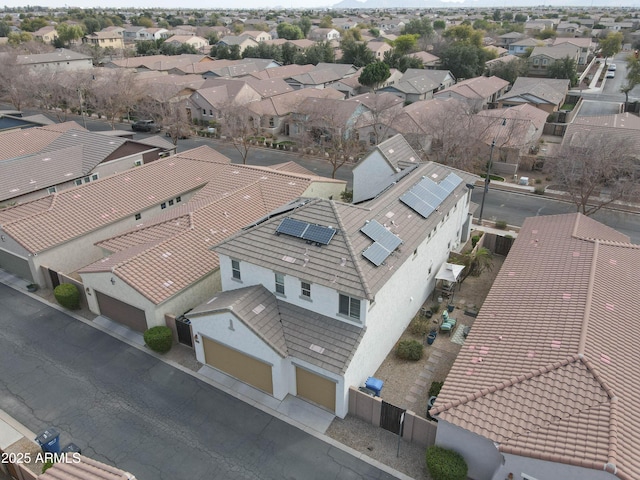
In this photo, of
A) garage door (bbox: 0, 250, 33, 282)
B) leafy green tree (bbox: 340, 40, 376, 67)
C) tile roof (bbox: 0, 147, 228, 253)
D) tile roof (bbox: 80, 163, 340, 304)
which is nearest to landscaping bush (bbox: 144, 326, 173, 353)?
tile roof (bbox: 80, 163, 340, 304)

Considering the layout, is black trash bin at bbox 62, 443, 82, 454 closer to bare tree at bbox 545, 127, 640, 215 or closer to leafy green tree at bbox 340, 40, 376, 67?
bare tree at bbox 545, 127, 640, 215

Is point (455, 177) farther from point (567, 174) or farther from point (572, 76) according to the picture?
point (572, 76)

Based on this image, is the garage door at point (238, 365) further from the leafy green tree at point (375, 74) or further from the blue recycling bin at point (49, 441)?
the leafy green tree at point (375, 74)

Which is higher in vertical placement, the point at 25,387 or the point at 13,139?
the point at 13,139

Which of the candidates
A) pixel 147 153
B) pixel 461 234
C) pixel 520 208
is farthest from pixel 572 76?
pixel 147 153

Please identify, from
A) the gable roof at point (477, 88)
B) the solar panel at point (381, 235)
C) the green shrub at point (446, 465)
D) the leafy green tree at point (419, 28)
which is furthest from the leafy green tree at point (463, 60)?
the green shrub at point (446, 465)

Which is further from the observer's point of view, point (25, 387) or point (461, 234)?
point (461, 234)

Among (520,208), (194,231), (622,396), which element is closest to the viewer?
(622,396)
